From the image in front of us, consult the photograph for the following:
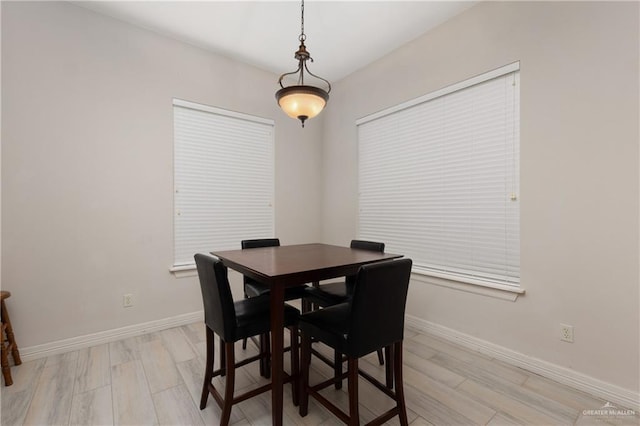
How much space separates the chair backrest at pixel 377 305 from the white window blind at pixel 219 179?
2353mm

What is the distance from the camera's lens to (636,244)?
5.78 feet

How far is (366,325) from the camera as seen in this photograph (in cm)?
144

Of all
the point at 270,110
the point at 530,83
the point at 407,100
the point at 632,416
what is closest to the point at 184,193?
the point at 270,110

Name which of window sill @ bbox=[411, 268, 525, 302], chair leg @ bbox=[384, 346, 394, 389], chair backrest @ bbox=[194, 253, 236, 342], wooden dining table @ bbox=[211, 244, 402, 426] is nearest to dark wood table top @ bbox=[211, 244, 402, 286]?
wooden dining table @ bbox=[211, 244, 402, 426]

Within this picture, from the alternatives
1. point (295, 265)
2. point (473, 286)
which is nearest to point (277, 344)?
point (295, 265)

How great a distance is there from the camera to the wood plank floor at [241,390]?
1.67 m

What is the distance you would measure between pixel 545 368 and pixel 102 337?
11.8 feet

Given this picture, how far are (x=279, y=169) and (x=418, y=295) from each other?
Answer: 2.24 meters

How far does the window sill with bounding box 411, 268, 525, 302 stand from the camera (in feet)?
7.52

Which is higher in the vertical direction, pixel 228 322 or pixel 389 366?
pixel 228 322

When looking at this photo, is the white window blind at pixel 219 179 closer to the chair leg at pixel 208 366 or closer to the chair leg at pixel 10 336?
the chair leg at pixel 10 336

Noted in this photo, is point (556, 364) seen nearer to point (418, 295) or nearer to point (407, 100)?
point (418, 295)

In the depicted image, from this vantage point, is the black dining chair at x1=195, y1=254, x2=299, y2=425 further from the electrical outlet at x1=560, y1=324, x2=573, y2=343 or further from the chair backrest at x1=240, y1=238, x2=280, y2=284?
the electrical outlet at x1=560, y1=324, x2=573, y2=343

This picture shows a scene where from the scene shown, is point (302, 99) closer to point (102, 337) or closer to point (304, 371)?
point (304, 371)
